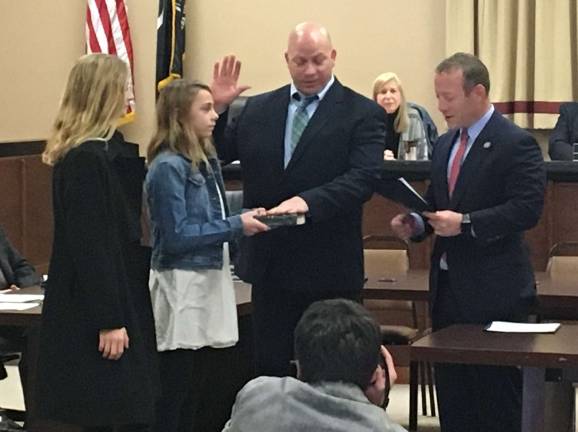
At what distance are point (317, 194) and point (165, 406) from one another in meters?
1.04

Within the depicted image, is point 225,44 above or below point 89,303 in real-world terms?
above

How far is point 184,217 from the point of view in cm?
475

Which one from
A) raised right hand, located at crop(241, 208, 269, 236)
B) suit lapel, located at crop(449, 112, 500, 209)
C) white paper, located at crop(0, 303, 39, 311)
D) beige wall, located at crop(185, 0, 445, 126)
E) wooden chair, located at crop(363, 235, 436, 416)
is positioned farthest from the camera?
beige wall, located at crop(185, 0, 445, 126)

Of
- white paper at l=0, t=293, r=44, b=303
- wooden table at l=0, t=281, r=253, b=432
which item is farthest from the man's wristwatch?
white paper at l=0, t=293, r=44, b=303

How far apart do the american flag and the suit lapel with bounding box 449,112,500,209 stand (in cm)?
634

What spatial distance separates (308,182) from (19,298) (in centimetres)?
163

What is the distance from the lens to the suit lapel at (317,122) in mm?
4699

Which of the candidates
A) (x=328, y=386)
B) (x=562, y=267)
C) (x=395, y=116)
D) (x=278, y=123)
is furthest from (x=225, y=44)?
(x=328, y=386)

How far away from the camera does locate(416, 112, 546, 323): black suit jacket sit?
468 cm

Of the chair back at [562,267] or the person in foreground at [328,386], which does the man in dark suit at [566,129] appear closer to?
the chair back at [562,267]

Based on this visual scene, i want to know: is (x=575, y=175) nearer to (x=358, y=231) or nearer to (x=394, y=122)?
(x=394, y=122)

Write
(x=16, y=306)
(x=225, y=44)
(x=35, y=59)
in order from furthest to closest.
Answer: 1. (x=35, y=59)
2. (x=225, y=44)
3. (x=16, y=306)

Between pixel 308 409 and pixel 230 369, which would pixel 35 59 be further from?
pixel 308 409

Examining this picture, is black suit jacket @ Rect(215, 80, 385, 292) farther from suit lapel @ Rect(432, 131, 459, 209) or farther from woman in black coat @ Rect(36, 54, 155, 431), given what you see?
woman in black coat @ Rect(36, 54, 155, 431)
